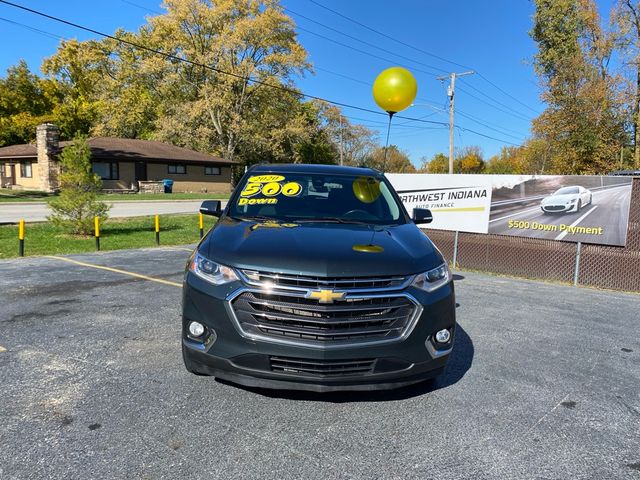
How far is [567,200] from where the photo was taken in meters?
8.76

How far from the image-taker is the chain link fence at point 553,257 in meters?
8.25

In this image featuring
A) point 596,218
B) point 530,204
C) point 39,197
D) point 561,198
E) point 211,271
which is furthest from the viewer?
point 39,197

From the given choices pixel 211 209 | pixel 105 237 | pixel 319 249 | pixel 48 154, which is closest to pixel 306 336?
pixel 319 249

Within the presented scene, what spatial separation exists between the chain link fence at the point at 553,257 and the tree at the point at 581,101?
16.5 m

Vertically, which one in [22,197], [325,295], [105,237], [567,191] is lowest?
[105,237]

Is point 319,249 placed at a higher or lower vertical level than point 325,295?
higher

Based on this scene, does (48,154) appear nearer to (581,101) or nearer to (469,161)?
(581,101)

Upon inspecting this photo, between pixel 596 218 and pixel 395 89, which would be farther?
pixel 395 89

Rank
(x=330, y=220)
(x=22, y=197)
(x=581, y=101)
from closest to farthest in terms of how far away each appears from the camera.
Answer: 1. (x=330, y=220)
2. (x=581, y=101)
3. (x=22, y=197)

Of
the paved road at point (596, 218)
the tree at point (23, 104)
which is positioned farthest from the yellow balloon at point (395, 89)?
the tree at point (23, 104)

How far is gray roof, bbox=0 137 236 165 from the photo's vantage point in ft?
113

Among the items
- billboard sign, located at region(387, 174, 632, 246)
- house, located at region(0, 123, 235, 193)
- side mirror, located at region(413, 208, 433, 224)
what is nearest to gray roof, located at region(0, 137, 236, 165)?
house, located at region(0, 123, 235, 193)

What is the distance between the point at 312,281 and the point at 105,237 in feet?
38.1

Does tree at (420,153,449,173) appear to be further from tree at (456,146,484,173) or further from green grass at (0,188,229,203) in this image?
green grass at (0,188,229,203)
